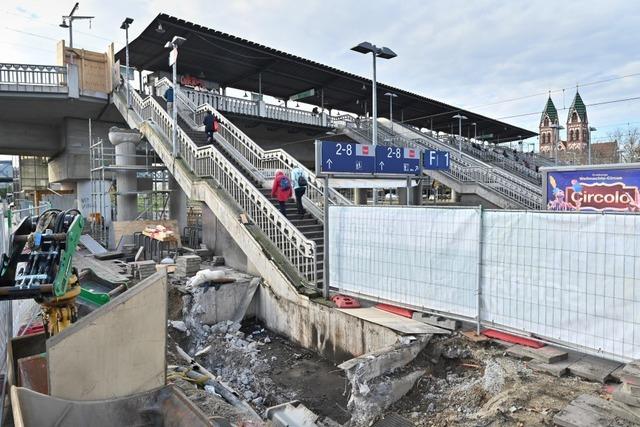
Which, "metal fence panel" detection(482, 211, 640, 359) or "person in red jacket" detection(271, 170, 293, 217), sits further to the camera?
"person in red jacket" detection(271, 170, 293, 217)

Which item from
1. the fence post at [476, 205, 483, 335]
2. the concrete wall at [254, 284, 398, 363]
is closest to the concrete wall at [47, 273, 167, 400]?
the concrete wall at [254, 284, 398, 363]

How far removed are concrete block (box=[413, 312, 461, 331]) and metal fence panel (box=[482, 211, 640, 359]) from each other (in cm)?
47

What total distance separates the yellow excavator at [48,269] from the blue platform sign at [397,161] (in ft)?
18.9

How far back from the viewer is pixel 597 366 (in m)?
4.62

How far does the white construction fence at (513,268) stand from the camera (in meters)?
4.45

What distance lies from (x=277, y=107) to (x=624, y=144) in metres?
44.7

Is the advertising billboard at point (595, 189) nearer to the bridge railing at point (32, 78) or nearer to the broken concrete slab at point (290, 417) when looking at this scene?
the broken concrete slab at point (290, 417)

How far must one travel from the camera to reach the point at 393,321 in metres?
6.35

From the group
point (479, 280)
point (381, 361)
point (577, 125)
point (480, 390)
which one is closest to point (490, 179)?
point (479, 280)

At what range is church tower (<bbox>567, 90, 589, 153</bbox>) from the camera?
67.6m

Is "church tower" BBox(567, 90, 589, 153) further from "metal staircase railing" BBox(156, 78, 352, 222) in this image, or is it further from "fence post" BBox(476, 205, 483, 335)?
"fence post" BBox(476, 205, 483, 335)

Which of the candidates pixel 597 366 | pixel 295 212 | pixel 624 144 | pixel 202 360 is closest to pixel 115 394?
pixel 202 360

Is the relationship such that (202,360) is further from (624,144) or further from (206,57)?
(624,144)

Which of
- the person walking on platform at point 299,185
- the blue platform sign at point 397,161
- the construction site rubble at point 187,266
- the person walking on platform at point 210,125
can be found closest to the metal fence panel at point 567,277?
the blue platform sign at point 397,161
